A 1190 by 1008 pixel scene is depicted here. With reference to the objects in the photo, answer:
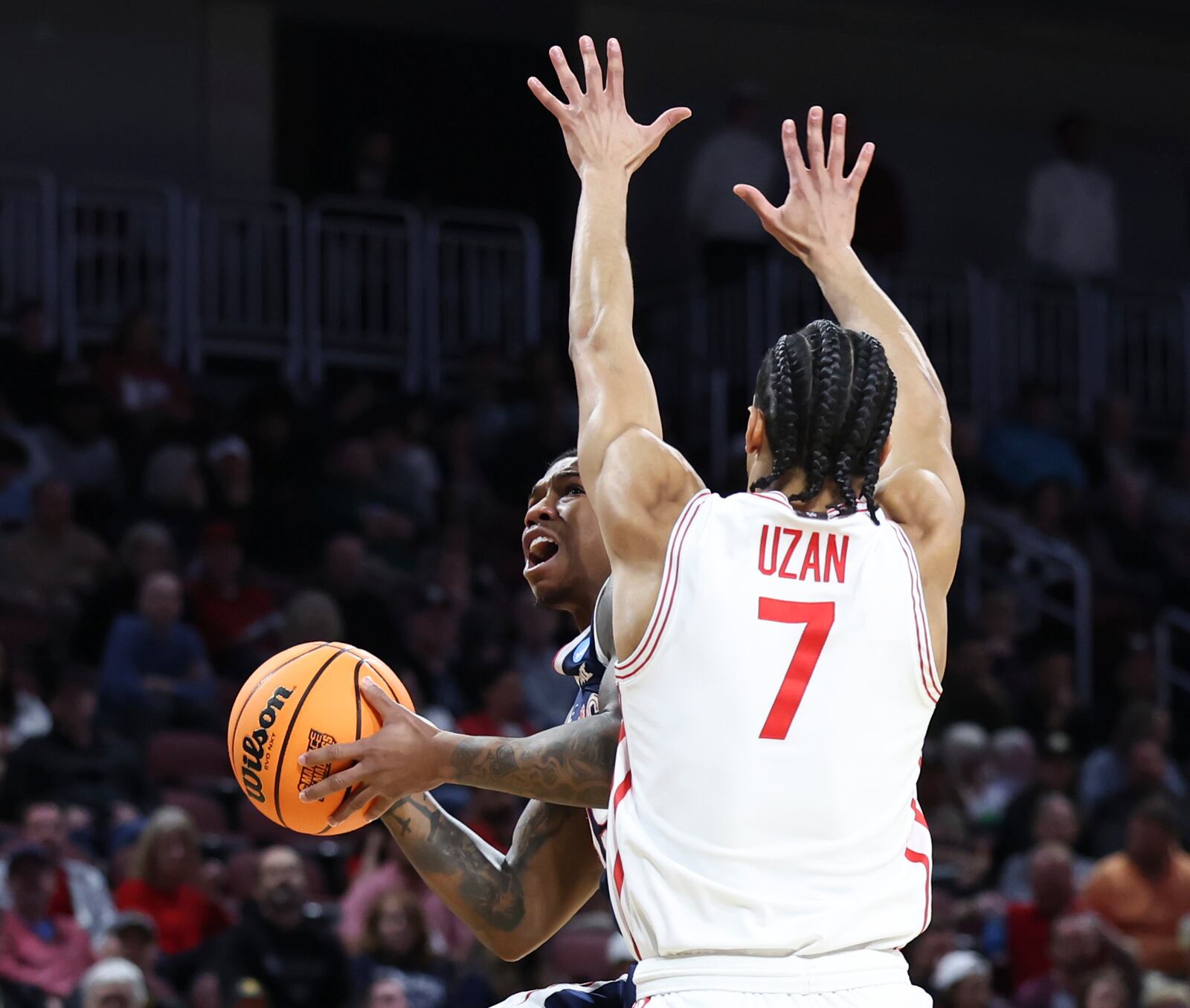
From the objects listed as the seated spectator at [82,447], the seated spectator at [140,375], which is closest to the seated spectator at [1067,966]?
the seated spectator at [82,447]

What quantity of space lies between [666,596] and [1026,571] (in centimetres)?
1081

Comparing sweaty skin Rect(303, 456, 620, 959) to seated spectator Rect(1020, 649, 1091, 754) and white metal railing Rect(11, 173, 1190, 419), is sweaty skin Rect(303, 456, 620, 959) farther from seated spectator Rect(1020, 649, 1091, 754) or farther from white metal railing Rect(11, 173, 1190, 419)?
white metal railing Rect(11, 173, 1190, 419)

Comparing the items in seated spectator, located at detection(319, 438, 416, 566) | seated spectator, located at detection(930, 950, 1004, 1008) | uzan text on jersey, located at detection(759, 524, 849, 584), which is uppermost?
uzan text on jersey, located at detection(759, 524, 849, 584)

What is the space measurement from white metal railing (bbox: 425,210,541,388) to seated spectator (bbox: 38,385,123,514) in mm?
2846

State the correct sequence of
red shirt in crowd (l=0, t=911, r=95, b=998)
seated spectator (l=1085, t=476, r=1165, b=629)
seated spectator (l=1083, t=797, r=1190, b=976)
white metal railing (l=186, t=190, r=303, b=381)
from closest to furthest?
red shirt in crowd (l=0, t=911, r=95, b=998), seated spectator (l=1083, t=797, r=1190, b=976), white metal railing (l=186, t=190, r=303, b=381), seated spectator (l=1085, t=476, r=1165, b=629)

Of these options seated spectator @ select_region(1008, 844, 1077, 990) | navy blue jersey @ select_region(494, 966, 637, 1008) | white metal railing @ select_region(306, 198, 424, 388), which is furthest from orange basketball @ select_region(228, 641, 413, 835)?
white metal railing @ select_region(306, 198, 424, 388)

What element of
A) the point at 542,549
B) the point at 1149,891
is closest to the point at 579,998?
the point at 542,549

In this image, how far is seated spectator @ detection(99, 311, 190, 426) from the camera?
12281 mm

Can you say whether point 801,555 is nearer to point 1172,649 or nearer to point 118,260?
point 118,260

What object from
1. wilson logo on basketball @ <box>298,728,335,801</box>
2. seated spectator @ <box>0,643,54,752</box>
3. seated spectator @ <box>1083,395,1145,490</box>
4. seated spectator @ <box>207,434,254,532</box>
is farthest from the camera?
seated spectator @ <box>1083,395,1145,490</box>

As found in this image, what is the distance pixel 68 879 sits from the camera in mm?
8656

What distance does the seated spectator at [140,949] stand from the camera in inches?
318

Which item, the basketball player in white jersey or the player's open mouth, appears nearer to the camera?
the basketball player in white jersey

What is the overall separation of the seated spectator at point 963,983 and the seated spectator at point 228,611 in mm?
3404
